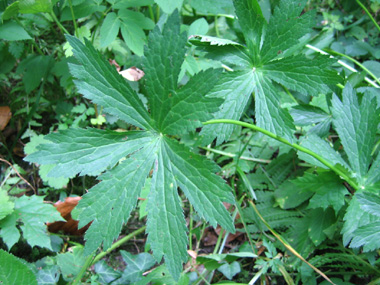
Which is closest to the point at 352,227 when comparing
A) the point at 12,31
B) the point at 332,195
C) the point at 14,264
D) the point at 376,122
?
the point at 332,195

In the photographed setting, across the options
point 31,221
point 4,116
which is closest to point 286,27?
point 31,221

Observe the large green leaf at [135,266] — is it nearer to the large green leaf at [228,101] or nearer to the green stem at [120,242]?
the green stem at [120,242]

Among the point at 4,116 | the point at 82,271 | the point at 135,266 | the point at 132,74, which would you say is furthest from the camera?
the point at 4,116

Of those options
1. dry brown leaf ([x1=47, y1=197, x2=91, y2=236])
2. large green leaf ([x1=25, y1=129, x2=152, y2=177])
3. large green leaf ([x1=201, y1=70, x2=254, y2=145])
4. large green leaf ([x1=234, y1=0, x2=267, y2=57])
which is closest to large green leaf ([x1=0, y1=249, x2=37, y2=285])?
large green leaf ([x1=25, y1=129, x2=152, y2=177])

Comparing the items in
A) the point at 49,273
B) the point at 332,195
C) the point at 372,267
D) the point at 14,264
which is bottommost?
the point at 49,273

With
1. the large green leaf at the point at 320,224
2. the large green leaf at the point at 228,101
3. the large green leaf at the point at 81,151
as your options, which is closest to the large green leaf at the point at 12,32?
the large green leaf at the point at 81,151

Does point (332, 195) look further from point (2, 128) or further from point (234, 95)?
point (2, 128)

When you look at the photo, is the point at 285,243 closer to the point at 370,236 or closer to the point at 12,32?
the point at 370,236
